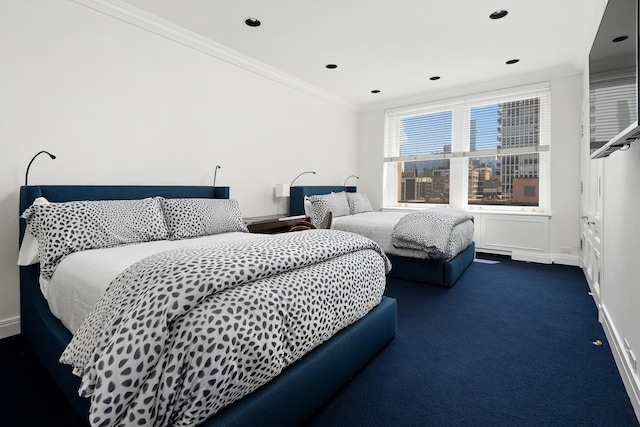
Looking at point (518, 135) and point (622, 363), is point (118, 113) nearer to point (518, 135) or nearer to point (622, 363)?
point (622, 363)

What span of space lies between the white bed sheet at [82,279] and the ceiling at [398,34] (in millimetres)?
2286

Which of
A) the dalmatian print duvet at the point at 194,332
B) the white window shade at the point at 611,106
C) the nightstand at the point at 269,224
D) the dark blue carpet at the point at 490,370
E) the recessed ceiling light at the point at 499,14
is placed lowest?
the dark blue carpet at the point at 490,370

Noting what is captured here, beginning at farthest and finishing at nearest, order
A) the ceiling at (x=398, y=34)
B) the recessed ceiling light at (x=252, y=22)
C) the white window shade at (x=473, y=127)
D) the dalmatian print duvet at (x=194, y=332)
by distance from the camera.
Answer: the white window shade at (x=473, y=127), the recessed ceiling light at (x=252, y=22), the ceiling at (x=398, y=34), the dalmatian print duvet at (x=194, y=332)

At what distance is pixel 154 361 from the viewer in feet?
3.24

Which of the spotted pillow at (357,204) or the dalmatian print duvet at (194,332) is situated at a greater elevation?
the spotted pillow at (357,204)

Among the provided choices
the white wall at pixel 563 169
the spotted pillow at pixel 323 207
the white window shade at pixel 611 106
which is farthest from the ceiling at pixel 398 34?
the spotted pillow at pixel 323 207

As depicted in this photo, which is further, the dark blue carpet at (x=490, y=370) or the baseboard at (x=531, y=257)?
the baseboard at (x=531, y=257)

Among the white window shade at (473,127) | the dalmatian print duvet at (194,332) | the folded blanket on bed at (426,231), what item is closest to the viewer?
the dalmatian print duvet at (194,332)

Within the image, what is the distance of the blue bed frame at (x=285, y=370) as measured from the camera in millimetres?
1224

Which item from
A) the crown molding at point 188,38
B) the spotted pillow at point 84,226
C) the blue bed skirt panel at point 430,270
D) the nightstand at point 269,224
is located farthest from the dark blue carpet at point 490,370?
the crown molding at point 188,38

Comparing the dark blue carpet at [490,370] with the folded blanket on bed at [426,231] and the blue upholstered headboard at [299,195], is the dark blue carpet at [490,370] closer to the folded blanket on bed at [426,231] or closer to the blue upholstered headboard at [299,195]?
the folded blanket on bed at [426,231]

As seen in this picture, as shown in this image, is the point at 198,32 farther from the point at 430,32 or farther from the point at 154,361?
the point at 154,361

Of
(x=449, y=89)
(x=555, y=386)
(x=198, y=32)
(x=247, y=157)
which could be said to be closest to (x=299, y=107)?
(x=247, y=157)

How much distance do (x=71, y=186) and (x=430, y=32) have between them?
12.0 ft
